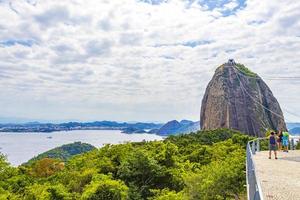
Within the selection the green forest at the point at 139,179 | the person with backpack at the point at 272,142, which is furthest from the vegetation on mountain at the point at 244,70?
the person with backpack at the point at 272,142

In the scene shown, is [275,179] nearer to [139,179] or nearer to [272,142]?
[272,142]

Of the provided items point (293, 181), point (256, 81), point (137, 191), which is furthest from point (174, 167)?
point (256, 81)

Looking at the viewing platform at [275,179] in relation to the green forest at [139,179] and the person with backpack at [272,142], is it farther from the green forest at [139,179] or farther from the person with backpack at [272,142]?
the green forest at [139,179]

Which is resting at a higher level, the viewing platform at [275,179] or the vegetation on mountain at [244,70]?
the vegetation on mountain at [244,70]

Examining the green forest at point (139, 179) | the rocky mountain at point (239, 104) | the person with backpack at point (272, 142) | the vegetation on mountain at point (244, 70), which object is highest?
the vegetation on mountain at point (244, 70)

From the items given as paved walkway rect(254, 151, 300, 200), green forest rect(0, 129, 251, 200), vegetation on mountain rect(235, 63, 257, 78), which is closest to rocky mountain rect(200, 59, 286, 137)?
vegetation on mountain rect(235, 63, 257, 78)

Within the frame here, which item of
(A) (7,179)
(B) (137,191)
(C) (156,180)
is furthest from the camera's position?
(A) (7,179)

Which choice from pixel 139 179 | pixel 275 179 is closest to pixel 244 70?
pixel 139 179

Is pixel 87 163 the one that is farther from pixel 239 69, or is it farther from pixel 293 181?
pixel 239 69
